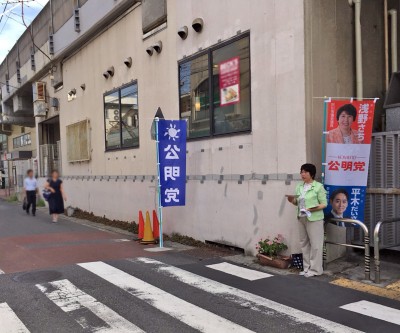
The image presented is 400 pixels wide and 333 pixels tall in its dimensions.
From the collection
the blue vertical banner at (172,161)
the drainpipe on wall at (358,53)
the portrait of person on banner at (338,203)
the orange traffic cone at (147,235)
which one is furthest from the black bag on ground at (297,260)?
the orange traffic cone at (147,235)

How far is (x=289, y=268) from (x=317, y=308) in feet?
6.32

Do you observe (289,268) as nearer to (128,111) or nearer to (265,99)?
(265,99)

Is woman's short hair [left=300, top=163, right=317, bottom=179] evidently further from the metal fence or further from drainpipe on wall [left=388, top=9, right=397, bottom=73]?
drainpipe on wall [left=388, top=9, right=397, bottom=73]

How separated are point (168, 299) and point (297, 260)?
8.34 feet

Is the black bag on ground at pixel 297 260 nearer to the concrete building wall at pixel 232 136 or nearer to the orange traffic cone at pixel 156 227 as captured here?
the concrete building wall at pixel 232 136

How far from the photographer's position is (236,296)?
5590 millimetres

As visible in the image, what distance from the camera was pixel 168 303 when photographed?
5324 mm

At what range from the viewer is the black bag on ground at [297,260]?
6.92 meters

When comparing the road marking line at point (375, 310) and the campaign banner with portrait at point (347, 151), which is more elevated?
the campaign banner with portrait at point (347, 151)

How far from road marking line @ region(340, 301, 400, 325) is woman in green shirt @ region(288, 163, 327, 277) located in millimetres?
1295

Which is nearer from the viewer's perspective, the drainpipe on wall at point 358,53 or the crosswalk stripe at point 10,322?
the crosswalk stripe at point 10,322

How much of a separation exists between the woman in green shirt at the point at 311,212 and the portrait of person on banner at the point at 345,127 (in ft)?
2.28

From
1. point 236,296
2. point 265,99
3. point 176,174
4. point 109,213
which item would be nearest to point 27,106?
point 109,213

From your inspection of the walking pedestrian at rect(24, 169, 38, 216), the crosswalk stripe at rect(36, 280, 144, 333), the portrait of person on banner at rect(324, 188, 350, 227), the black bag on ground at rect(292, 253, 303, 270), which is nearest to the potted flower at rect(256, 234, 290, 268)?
the black bag on ground at rect(292, 253, 303, 270)
